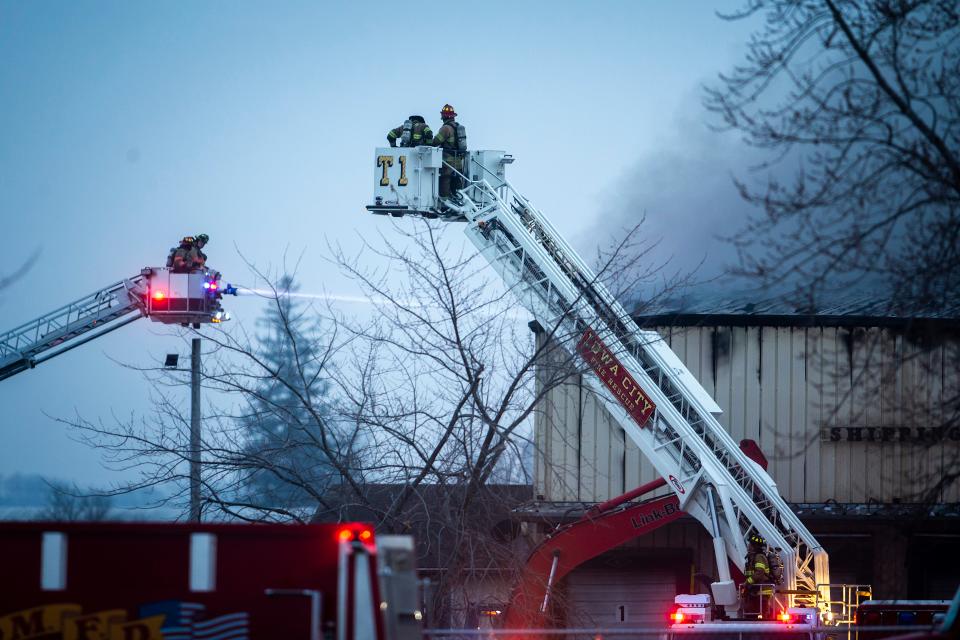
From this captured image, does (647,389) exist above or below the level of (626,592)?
above

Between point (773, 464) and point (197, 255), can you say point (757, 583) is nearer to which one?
point (773, 464)

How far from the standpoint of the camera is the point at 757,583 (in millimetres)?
14883

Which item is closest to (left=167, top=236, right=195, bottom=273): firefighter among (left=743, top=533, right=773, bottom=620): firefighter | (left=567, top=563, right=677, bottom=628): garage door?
(left=567, top=563, right=677, bottom=628): garage door

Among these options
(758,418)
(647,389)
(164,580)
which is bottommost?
(164,580)

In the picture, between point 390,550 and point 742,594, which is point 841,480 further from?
point 390,550

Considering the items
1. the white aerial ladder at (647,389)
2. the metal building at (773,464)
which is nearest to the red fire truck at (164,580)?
the white aerial ladder at (647,389)

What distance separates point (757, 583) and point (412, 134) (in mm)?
7307

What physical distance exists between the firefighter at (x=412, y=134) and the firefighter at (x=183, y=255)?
23.9ft

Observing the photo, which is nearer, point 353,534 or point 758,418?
point 353,534

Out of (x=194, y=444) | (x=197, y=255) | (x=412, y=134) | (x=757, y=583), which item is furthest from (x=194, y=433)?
(x=197, y=255)

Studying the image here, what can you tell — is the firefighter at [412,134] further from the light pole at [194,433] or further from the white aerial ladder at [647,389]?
the light pole at [194,433]

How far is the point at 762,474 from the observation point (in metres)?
15.8

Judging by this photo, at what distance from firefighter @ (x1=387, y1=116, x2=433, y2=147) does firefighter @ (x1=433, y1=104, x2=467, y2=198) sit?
0.14 m

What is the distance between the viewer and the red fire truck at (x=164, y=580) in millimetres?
5863
